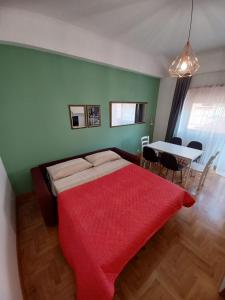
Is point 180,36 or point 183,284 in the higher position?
point 180,36

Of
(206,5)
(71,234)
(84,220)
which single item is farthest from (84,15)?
(71,234)

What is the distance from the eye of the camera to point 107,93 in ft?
9.33

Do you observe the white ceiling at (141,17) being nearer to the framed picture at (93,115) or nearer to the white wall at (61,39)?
the white wall at (61,39)

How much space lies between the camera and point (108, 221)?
4.33ft

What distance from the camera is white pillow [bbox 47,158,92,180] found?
2.05 meters

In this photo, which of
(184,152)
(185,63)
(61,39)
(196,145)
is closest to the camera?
(185,63)

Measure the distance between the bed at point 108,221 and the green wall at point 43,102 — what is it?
3.32ft

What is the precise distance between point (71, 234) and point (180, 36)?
11.6 ft

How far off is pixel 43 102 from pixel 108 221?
2.08 meters

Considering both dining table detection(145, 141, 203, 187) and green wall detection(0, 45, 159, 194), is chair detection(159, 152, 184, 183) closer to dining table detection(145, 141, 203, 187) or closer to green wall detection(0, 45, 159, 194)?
dining table detection(145, 141, 203, 187)

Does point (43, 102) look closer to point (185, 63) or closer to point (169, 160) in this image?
point (185, 63)

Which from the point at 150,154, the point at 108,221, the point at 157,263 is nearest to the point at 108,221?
the point at 108,221

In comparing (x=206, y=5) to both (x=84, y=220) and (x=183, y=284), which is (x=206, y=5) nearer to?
(x=84, y=220)

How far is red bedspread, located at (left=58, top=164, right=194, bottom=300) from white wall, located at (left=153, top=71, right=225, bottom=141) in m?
2.70
